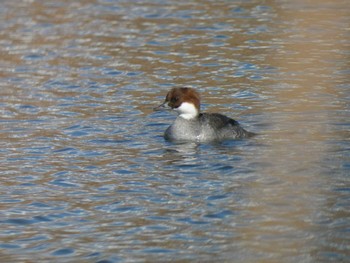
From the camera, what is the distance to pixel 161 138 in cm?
1510

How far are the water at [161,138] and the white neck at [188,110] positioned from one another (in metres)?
0.52

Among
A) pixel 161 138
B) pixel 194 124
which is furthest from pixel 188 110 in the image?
Answer: pixel 161 138

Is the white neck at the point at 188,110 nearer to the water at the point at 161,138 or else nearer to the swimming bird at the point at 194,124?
the swimming bird at the point at 194,124

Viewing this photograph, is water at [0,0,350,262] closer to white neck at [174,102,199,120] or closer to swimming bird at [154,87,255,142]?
swimming bird at [154,87,255,142]

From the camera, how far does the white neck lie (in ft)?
50.0

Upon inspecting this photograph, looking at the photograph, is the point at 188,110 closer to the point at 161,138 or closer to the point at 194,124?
the point at 194,124

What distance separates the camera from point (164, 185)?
12.3 meters

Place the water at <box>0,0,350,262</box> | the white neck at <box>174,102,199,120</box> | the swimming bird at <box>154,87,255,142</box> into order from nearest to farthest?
the water at <box>0,0,350,262</box>
the swimming bird at <box>154,87,255,142</box>
the white neck at <box>174,102,199,120</box>

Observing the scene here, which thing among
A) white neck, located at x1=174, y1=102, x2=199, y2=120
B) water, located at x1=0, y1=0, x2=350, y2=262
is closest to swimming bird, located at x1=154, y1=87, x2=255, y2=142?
white neck, located at x1=174, y1=102, x2=199, y2=120

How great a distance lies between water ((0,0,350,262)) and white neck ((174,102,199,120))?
0.52 metres

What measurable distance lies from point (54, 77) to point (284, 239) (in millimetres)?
10112

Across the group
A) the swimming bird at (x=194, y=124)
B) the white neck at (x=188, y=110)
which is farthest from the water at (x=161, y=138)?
the white neck at (x=188, y=110)

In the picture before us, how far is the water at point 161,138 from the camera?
33.0ft

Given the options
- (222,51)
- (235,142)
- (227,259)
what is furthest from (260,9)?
(227,259)
